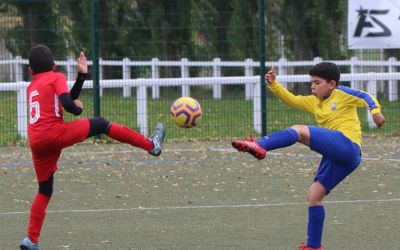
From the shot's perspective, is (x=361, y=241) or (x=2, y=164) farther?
(x=2, y=164)

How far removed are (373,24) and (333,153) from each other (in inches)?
451

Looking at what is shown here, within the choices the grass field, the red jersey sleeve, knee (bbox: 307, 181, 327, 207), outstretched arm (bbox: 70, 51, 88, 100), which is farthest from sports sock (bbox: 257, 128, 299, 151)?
outstretched arm (bbox: 70, 51, 88, 100)

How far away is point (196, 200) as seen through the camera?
1251 cm

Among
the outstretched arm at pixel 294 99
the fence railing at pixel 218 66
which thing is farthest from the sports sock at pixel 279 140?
the fence railing at pixel 218 66

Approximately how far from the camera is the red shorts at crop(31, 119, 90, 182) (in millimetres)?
9359

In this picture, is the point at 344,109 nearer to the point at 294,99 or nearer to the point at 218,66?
the point at 294,99

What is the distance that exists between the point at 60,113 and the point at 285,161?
714cm

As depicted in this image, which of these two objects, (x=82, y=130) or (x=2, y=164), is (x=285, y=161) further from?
(x=82, y=130)

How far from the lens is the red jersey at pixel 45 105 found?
30.7 ft

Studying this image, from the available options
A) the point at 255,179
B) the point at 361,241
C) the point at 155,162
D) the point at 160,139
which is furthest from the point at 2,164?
the point at 361,241

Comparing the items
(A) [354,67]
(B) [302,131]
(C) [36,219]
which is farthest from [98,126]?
(A) [354,67]

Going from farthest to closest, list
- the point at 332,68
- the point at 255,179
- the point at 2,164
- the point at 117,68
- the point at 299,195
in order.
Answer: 1. the point at 117,68
2. the point at 2,164
3. the point at 255,179
4. the point at 299,195
5. the point at 332,68

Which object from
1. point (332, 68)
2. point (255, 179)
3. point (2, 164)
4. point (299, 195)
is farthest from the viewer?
point (2, 164)

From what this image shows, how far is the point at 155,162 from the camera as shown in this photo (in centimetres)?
1614
